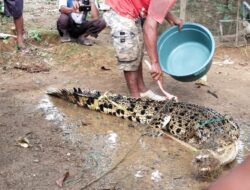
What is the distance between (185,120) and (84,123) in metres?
1.02

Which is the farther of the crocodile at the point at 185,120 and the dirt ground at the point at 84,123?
the crocodile at the point at 185,120

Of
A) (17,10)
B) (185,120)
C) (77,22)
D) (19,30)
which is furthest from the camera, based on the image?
(77,22)

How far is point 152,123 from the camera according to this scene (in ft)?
14.4

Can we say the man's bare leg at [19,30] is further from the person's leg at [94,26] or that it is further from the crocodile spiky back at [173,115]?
the crocodile spiky back at [173,115]

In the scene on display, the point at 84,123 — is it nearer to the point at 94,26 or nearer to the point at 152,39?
the point at 152,39

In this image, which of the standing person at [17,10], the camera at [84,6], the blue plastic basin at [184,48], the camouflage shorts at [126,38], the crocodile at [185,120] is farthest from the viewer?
the camera at [84,6]

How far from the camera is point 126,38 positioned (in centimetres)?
445

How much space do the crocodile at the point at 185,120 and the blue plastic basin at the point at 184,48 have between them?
24.8 inches

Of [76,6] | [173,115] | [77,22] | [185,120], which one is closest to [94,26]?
[77,22]

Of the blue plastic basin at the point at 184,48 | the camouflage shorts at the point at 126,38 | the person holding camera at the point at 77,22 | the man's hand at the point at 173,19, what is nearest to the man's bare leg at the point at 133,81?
the camouflage shorts at the point at 126,38

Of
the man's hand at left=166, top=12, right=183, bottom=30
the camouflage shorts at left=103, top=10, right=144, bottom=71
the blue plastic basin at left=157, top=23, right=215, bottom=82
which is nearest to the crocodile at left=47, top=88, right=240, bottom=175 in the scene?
the camouflage shorts at left=103, top=10, right=144, bottom=71

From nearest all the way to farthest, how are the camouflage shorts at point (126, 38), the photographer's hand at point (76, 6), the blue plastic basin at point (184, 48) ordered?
the camouflage shorts at point (126, 38), the blue plastic basin at point (184, 48), the photographer's hand at point (76, 6)

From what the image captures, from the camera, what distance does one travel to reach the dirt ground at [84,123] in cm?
344

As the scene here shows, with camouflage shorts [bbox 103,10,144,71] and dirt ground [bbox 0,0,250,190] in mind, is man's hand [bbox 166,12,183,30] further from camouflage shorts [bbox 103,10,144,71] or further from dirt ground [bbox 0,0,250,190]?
dirt ground [bbox 0,0,250,190]
